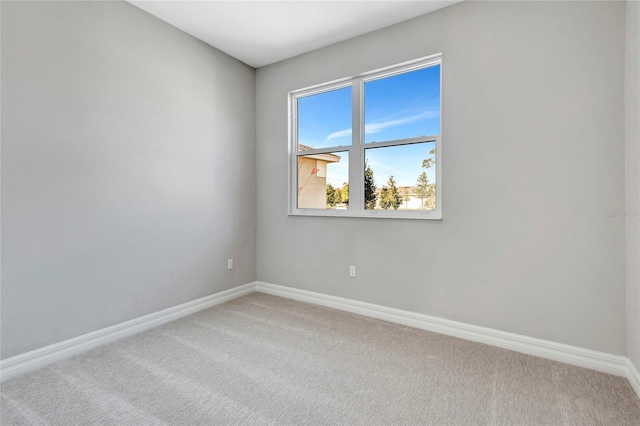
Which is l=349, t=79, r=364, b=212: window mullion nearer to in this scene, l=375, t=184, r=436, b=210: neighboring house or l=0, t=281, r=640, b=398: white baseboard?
l=375, t=184, r=436, b=210: neighboring house

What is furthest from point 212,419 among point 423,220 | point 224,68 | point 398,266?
point 224,68


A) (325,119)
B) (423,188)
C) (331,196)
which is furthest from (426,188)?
(325,119)

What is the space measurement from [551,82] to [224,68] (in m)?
3.02

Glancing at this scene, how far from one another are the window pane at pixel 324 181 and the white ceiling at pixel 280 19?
1169 millimetres

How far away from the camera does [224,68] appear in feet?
11.0

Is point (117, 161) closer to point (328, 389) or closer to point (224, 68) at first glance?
point (224, 68)

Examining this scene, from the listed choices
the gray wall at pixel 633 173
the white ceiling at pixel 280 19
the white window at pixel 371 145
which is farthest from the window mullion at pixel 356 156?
the gray wall at pixel 633 173

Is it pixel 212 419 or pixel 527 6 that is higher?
pixel 527 6

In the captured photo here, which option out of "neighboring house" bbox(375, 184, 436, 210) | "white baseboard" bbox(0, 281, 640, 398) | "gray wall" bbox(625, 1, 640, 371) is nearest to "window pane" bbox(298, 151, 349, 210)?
"neighboring house" bbox(375, 184, 436, 210)

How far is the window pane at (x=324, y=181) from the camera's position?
127 inches

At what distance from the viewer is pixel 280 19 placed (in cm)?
270

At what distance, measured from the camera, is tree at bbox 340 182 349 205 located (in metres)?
3.18

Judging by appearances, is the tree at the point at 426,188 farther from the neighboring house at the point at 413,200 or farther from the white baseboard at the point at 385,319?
the white baseboard at the point at 385,319

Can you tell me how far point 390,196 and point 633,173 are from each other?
1634mm
